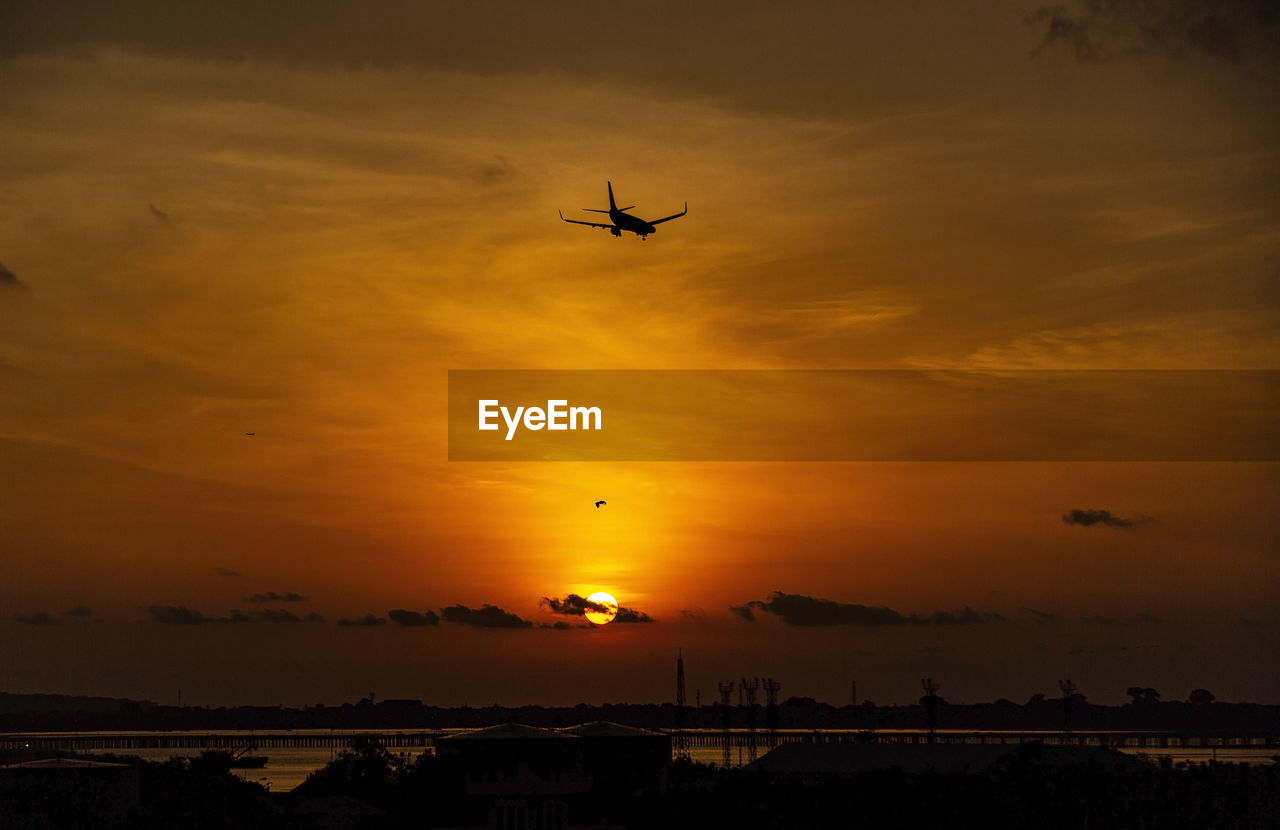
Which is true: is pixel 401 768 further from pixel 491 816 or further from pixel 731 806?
pixel 491 816

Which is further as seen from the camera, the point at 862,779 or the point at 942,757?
the point at 942,757

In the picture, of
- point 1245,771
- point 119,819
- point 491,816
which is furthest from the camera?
point 1245,771

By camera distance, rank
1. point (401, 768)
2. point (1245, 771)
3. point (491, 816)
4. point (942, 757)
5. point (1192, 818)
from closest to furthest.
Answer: point (491, 816) → point (1192, 818) → point (942, 757) → point (401, 768) → point (1245, 771)

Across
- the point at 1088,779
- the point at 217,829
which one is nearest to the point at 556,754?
the point at 217,829

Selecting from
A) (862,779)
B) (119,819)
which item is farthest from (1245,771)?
(119,819)

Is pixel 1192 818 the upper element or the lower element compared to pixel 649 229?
lower

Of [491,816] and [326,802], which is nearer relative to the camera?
[491,816]

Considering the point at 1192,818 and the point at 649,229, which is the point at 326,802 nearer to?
the point at 649,229

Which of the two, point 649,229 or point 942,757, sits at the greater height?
point 649,229

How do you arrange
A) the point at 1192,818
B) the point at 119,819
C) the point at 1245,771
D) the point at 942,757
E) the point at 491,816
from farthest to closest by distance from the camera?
the point at 1245,771 < the point at 942,757 < the point at 1192,818 < the point at 119,819 < the point at 491,816
